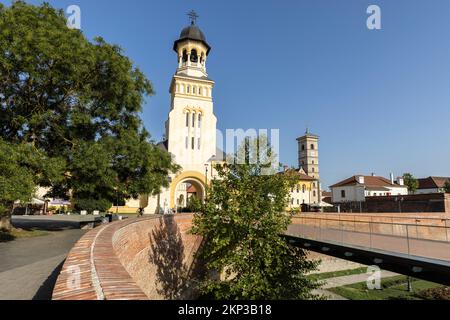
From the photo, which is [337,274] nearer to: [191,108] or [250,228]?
[250,228]

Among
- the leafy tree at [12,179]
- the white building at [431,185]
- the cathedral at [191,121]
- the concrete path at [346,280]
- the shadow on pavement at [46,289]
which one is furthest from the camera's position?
the white building at [431,185]

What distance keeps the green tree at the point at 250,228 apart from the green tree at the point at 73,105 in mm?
6601

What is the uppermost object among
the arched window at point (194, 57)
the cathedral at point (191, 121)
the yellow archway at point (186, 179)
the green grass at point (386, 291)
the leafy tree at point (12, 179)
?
the arched window at point (194, 57)

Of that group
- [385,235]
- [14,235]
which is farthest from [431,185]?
[14,235]

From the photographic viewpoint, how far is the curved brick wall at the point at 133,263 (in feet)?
11.1

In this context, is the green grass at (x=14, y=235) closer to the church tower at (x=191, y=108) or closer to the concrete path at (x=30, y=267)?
the concrete path at (x=30, y=267)

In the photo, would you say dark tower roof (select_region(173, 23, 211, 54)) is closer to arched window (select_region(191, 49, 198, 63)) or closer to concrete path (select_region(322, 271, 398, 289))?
arched window (select_region(191, 49, 198, 63))

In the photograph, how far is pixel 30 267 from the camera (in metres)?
8.33

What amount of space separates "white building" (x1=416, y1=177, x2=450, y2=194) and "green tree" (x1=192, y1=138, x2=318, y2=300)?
277 ft

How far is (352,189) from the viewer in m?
67.1

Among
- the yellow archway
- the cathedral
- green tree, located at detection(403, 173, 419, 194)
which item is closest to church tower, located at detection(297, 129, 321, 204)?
green tree, located at detection(403, 173, 419, 194)

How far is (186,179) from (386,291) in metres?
28.8

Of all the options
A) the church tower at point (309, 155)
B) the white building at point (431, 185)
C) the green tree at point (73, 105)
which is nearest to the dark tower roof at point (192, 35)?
the green tree at point (73, 105)
